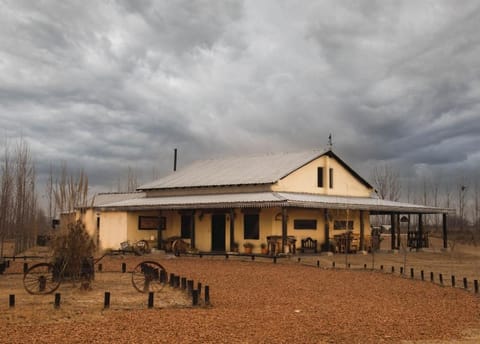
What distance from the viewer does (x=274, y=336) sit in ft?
27.2

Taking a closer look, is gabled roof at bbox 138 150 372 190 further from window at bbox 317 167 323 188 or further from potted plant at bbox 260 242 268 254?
potted plant at bbox 260 242 268 254

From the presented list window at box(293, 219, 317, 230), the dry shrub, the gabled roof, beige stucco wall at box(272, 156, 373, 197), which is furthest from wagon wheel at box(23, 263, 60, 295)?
window at box(293, 219, 317, 230)

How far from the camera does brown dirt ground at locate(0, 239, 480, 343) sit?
827 cm

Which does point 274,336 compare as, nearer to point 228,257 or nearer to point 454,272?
point 454,272

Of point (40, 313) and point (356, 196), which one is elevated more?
point (356, 196)

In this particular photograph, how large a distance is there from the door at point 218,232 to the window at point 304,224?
154 inches

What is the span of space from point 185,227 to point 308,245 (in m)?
7.05

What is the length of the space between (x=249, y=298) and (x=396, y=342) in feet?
15.9

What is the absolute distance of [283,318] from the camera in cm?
980

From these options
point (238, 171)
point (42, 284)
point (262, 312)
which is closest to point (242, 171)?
point (238, 171)

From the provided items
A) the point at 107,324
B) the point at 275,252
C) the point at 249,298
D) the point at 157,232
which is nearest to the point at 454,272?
the point at 275,252

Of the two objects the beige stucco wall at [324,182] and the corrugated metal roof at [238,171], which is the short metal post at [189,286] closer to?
the corrugated metal roof at [238,171]

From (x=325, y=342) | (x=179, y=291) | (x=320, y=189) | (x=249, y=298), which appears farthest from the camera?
(x=320, y=189)

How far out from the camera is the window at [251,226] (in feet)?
86.7
